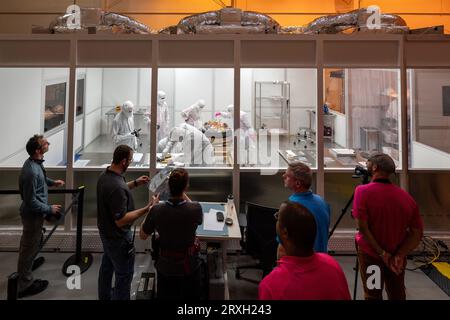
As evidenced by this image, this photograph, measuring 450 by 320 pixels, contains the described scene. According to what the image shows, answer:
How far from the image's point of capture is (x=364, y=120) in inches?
184

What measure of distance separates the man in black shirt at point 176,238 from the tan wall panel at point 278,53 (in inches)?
95.3

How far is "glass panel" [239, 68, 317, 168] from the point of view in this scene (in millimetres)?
4578

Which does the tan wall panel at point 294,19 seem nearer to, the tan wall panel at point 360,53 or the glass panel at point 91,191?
the tan wall panel at point 360,53

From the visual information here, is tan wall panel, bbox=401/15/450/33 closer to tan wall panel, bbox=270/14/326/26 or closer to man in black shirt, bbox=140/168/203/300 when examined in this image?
tan wall panel, bbox=270/14/326/26

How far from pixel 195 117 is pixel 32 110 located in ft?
7.37

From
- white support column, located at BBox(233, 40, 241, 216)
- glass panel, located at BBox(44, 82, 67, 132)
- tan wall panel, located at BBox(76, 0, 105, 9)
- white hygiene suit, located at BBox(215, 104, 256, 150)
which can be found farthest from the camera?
tan wall panel, located at BBox(76, 0, 105, 9)

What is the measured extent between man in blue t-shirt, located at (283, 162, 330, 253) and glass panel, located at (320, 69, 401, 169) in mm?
2186

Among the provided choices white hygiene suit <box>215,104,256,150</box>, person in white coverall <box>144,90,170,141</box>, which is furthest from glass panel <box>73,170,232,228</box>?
person in white coverall <box>144,90,170,141</box>

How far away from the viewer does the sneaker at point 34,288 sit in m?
3.01

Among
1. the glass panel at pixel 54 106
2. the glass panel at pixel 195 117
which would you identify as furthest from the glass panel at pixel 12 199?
the glass panel at pixel 195 117
